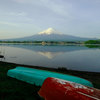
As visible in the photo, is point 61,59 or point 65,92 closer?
point 65,92

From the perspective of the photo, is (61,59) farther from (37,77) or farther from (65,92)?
(65,92)

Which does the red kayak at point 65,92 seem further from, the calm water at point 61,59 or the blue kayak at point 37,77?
the calm water at point 61,59

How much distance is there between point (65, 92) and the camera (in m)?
3.41

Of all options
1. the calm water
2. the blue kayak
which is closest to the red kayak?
the blue kayak

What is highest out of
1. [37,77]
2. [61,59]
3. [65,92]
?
[65,92]

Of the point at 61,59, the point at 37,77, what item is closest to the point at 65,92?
the point at 37,77

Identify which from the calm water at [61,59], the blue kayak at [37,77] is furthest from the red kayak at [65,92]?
the calm water at [61,59]

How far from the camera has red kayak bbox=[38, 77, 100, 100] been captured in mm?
3173

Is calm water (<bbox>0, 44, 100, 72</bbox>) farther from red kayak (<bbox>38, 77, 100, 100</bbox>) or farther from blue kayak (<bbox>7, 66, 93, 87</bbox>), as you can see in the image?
red kayak (<bbox>38, 77, 100, 100</bbox>)

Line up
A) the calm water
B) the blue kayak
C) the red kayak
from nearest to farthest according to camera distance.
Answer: the red kayak
the blue kayak
the calm water

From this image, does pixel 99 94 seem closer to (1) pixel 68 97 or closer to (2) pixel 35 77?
(1) pixel 68 97

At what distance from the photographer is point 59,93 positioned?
3.48m

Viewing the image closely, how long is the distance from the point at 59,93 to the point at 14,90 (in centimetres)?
216

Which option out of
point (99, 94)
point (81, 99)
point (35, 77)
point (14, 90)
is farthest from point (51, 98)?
point (35, 77)
